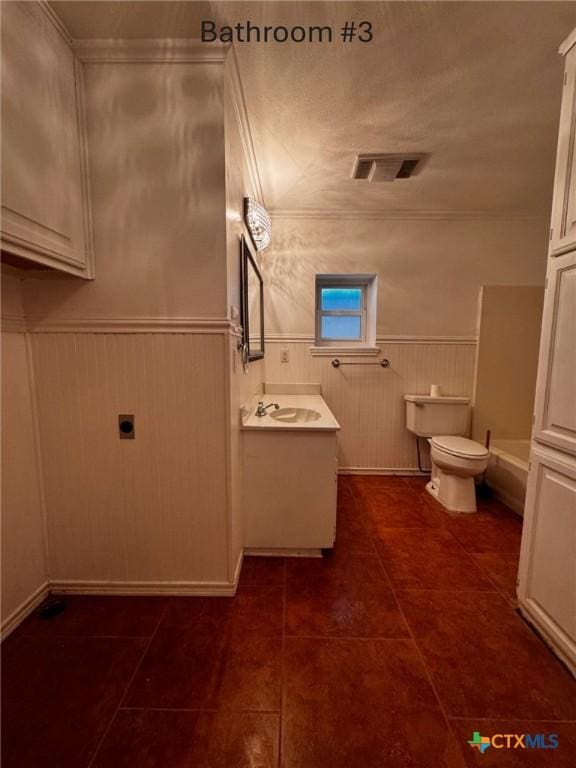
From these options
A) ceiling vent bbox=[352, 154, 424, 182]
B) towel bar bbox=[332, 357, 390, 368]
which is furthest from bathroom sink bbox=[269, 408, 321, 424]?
ceiling vent bbox=[352, 154, 424, 182]

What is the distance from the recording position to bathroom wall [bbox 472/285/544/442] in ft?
8.14

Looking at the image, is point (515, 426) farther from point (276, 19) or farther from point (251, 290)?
point (276, 19)

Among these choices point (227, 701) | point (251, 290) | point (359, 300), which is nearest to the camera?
point (227, 701)

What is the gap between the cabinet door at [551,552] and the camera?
41.4 inches

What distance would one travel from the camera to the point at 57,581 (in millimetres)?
1355

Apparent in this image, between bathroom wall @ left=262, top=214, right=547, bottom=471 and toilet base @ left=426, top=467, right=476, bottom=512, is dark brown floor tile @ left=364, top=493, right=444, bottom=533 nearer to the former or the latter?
toilet base @ left=426, top=467, right=476, bottom=512

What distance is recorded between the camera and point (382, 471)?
267 cm

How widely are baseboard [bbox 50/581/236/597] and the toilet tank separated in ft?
6.15

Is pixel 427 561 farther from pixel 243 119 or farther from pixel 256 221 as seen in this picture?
pixel 243 119

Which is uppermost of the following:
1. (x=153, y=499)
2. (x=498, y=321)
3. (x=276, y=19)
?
(x=276, y=19)

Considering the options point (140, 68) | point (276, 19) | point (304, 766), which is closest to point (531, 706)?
point (304, 766)

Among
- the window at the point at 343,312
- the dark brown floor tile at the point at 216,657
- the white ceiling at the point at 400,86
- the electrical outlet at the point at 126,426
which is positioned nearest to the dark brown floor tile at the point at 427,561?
the dark brown floor tile at the point at 216,657

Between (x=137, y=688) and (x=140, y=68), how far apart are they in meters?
2.26

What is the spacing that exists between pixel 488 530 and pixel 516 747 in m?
1.22
